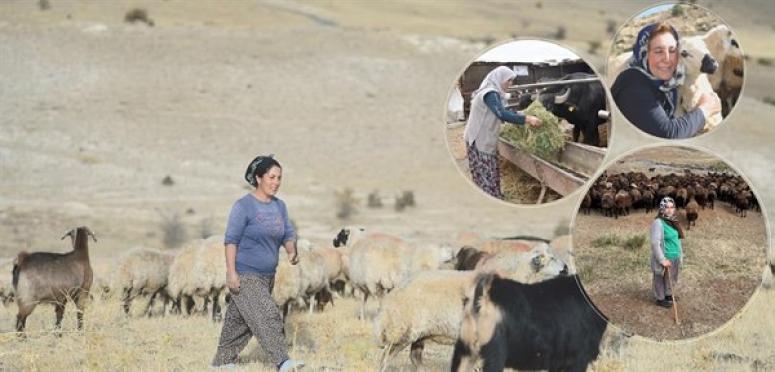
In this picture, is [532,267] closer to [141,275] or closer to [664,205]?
[664,205]

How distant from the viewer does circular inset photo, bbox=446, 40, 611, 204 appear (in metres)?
7.84

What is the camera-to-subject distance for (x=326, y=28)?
57.2 m

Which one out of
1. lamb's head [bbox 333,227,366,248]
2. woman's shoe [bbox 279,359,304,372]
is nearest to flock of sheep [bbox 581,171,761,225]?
woman's shoe [bbox 279,359,304,372]

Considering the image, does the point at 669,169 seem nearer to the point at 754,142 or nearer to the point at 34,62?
the point at 754,142

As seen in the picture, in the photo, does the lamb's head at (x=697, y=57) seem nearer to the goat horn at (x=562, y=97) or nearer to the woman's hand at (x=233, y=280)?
the goat horn at (x=562, y=97)

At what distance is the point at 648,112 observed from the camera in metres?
7.56

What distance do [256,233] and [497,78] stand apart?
6.83 feet

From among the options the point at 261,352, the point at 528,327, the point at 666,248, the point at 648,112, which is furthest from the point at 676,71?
the point at 261,352

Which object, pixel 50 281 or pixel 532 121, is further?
pixel 50 281

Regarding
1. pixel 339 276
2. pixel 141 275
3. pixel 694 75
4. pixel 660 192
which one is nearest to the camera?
pixel 660 192

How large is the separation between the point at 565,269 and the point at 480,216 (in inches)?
988

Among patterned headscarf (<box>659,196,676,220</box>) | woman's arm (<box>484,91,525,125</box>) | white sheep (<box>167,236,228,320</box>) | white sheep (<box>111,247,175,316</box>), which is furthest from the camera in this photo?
white sheep (<box>111,247,175,316</box>)

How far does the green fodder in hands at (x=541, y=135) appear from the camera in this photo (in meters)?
7.82

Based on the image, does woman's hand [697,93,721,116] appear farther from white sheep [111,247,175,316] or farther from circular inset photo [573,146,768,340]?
white sheep [111,247,175,316]
